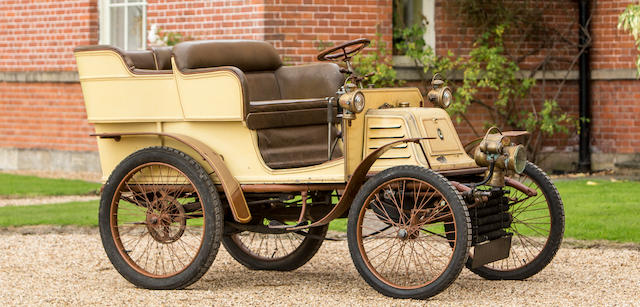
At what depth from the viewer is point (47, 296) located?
589 centimetres

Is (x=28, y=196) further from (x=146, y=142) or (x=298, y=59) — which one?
(x=146, y=142)

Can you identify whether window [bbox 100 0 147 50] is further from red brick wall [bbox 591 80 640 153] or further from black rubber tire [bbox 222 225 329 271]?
black rubber tire [bbox 222 225 329 271]

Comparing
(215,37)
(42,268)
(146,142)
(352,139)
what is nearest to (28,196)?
(215,37)

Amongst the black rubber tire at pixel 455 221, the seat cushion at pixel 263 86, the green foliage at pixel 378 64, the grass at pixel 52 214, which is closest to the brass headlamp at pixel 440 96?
the black rubber tire at pixel 455 221

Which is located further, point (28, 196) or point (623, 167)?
point (623, 167)

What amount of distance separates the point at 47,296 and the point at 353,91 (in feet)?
6.42

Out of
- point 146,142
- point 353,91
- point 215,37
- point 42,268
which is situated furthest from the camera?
point 215,37

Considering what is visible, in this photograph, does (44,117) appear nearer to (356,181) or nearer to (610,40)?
(610,40)

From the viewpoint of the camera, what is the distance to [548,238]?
6.24m

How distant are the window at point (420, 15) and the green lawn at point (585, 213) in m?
2.71

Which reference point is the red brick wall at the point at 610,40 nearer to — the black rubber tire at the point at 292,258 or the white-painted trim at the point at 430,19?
Answer: the white-painted trim at the point at 430,19

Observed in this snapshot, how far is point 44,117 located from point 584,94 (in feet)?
22.8

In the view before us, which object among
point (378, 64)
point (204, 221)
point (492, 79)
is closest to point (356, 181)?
point (204, 221)

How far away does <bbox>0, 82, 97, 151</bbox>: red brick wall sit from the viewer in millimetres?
14117
